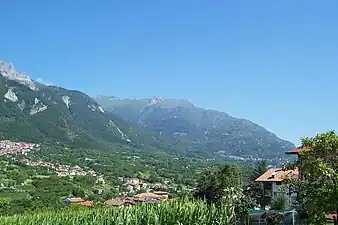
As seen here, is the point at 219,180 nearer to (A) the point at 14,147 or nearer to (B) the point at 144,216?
(B) the point at 144,216

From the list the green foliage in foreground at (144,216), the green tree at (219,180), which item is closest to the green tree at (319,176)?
the green foliage in foreground at (144,216)

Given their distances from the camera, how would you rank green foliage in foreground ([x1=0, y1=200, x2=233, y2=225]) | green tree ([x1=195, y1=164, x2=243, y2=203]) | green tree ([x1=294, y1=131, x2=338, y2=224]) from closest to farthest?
green tree ([x1=294, y1=131, x2=338, y2=224]), green foliage in foreground ([x1=0, y1=200, x2=233, y2=225]), green tree ([x1=195, y1=164, x2=243, y2=203])

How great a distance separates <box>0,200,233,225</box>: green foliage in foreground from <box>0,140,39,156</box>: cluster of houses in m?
110

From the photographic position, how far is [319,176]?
13.5 metres

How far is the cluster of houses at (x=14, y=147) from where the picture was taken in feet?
401

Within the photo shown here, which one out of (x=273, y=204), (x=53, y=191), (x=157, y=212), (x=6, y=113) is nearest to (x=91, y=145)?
(x=6, y=113)

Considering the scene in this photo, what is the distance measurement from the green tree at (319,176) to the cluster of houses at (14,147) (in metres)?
114

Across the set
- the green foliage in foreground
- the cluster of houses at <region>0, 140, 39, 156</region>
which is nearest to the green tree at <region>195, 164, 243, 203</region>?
the green foliage in foreground

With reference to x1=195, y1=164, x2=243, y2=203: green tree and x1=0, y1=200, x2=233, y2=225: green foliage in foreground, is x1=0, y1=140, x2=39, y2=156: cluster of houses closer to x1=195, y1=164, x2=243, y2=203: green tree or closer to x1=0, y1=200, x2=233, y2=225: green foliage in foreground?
x1=195, y1=164, x2=243, y2=203: green tree

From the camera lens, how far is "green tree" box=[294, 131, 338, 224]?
12773 mm

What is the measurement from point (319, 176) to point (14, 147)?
121m

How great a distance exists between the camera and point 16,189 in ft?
269

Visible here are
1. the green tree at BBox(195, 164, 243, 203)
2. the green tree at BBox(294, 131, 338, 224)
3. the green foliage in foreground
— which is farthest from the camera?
the green tree at BBox(195, 164, 243, 203)

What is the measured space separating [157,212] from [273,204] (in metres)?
24.6
